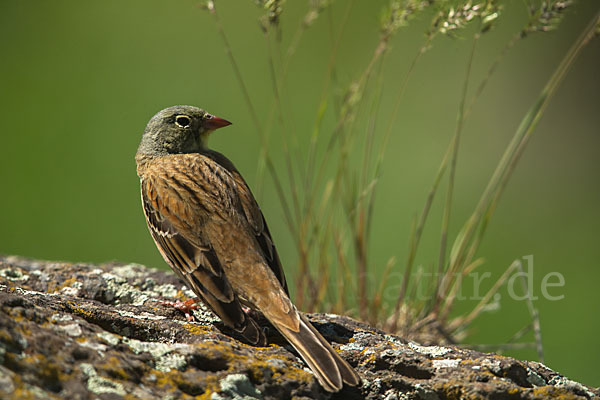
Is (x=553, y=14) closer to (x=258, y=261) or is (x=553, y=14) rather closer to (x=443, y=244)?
(x=443, y=244)

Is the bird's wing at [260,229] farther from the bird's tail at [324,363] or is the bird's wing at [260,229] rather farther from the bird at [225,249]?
the bird's tail at [324,363]

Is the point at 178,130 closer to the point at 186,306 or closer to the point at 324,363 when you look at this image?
the point at 186,306

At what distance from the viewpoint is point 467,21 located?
160 inches

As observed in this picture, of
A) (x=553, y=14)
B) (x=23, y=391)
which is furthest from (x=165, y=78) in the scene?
(x=23, y=391)

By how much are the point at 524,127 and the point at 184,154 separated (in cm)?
226

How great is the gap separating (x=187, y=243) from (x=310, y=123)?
6134 mm

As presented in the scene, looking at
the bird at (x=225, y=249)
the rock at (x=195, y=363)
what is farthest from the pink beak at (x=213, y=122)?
the rock at (x=195, y=363)

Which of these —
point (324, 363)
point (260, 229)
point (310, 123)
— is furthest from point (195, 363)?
point (310, 123)

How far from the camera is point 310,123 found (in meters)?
9.74

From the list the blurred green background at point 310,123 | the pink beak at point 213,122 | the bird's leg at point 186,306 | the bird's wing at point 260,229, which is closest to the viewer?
the bird's leg at point 186,306

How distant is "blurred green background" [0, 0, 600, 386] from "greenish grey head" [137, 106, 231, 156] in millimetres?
2422

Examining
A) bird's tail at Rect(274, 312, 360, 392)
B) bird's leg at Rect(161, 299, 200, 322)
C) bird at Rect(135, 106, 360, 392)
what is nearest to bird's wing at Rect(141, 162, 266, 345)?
bird at Rect(135, 106, 360, 392)

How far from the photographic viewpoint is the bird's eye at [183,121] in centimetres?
496

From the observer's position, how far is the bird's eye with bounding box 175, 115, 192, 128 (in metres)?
4.96
